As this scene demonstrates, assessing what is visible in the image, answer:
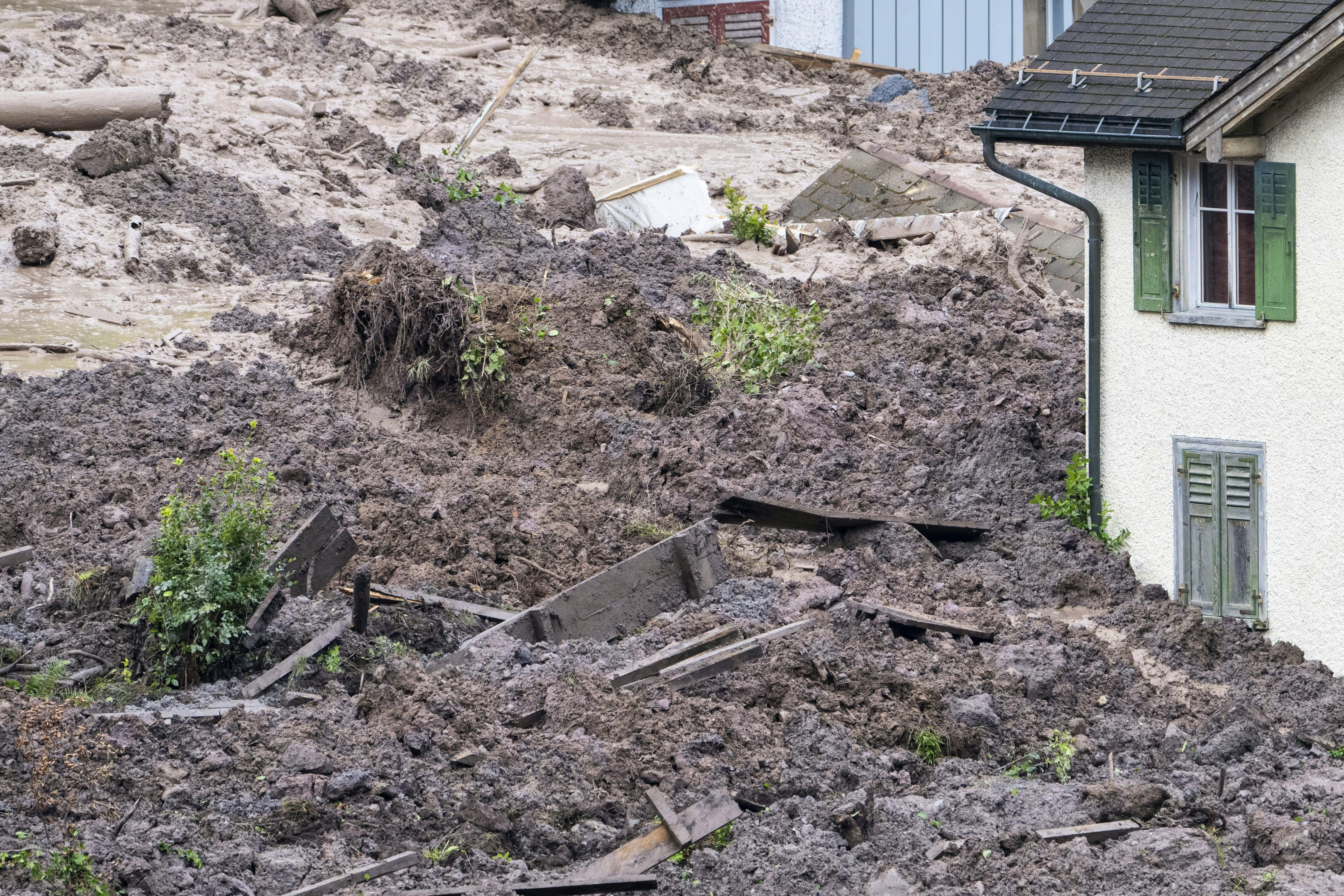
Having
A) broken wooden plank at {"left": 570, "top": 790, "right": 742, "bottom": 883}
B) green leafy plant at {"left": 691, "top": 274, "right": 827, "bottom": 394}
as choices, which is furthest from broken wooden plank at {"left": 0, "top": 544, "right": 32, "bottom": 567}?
green leafy plant at {"left": 691, "top": 274, "right": 827, "bottom": 394}

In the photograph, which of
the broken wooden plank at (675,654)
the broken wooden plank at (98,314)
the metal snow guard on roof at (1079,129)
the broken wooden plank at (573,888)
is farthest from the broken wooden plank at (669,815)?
the broken wooden plank at (98,314)

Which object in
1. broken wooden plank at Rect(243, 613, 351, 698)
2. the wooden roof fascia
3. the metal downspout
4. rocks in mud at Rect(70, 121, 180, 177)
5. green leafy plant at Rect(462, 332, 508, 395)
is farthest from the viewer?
rocks in mud at Rect(70, 121, 180, 177)

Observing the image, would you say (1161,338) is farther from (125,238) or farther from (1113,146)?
(125,238)

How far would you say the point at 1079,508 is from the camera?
1177 cm

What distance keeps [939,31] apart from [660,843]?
25.3 m

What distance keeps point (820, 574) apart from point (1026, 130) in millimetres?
3861

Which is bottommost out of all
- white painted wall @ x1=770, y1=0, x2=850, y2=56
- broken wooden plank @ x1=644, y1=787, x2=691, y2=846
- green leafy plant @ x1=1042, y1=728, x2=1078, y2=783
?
green leafy plant @ x1=1042, y1=728, x2=1078, y2=783

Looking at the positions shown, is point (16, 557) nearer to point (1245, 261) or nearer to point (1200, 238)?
point (1200, 238)

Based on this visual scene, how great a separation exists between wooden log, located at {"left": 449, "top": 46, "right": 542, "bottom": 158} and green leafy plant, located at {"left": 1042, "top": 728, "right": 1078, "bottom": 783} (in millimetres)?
16505

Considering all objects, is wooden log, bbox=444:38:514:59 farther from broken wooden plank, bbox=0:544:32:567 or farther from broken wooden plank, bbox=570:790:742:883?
broken wooden plank, bbox=570:790:742:883

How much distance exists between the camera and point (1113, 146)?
1081 cm

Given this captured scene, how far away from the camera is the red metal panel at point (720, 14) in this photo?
100 ft

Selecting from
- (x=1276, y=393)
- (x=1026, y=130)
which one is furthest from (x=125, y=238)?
(x=1276, y=393)

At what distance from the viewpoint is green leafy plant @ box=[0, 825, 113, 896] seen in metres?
6.45
